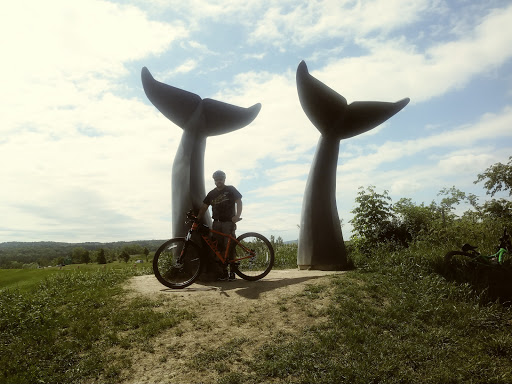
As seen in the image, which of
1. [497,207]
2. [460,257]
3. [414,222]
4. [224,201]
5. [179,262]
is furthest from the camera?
[497,207]

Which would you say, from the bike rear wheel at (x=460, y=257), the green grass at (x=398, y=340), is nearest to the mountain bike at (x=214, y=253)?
the green grass at (x=398, y=340)

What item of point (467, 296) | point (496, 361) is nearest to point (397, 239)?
point (467, 296)

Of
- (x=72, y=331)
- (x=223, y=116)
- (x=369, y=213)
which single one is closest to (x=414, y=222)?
(x=369, y=213)

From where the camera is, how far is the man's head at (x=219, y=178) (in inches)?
303

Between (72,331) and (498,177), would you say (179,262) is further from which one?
(498,177)

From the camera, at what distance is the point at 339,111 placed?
30.6 feet

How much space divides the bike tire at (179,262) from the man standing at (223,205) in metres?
0.58

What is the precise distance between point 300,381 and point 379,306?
2.40 metres

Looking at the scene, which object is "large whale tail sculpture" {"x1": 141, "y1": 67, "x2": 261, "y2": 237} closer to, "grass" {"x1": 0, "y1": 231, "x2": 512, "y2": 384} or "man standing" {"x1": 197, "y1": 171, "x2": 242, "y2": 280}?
"man standing" {"x1": 197, "y1": 171, "x2": 242, "y2": 280}

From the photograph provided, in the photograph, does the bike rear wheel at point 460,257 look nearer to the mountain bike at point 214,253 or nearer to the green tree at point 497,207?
the mountain bike at point 214,253

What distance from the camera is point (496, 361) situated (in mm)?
4555

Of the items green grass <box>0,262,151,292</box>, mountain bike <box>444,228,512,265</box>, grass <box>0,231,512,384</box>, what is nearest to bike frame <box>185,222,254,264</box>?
grass <box>0,231,512,384</box>

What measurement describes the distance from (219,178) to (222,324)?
324 cm

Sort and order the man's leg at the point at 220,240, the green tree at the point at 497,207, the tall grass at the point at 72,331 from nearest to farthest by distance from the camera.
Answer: the tall grass at the point at 72,331
the man's leg at the point at 220,240
the green tree at the point at 497,207
